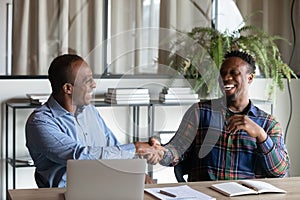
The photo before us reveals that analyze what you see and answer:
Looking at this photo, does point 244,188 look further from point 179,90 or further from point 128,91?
point 128,91

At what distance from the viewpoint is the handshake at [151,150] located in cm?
182

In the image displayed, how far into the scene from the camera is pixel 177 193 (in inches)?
80.8

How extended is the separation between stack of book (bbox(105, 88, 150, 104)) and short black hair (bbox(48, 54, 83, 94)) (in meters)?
0.32

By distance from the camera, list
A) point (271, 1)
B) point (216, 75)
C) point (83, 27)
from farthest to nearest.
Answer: point (271, 1) → point (83, 27) → point (216, 75)

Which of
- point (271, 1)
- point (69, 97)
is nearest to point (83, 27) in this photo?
point (271, 1)

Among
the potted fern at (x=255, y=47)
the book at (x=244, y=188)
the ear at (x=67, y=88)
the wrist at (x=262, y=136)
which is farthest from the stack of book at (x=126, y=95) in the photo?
the potted fern at (x=255, y=47)

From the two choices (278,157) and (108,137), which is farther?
(278,157)

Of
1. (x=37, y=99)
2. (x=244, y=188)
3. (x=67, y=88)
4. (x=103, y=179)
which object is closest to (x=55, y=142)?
(x=67, y=88)

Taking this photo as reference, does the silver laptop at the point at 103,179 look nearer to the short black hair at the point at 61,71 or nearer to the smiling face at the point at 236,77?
the short black hair at the point at 61,71

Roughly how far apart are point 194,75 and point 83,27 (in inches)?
88.7

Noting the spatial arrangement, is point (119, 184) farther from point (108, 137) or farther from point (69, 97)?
point (69, 97)

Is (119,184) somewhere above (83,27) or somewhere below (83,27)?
below

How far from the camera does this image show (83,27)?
3.98m

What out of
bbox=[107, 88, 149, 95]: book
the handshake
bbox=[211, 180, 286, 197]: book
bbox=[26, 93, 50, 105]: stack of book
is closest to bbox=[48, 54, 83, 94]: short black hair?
bbox=[107, 88, 149, 95]: book
